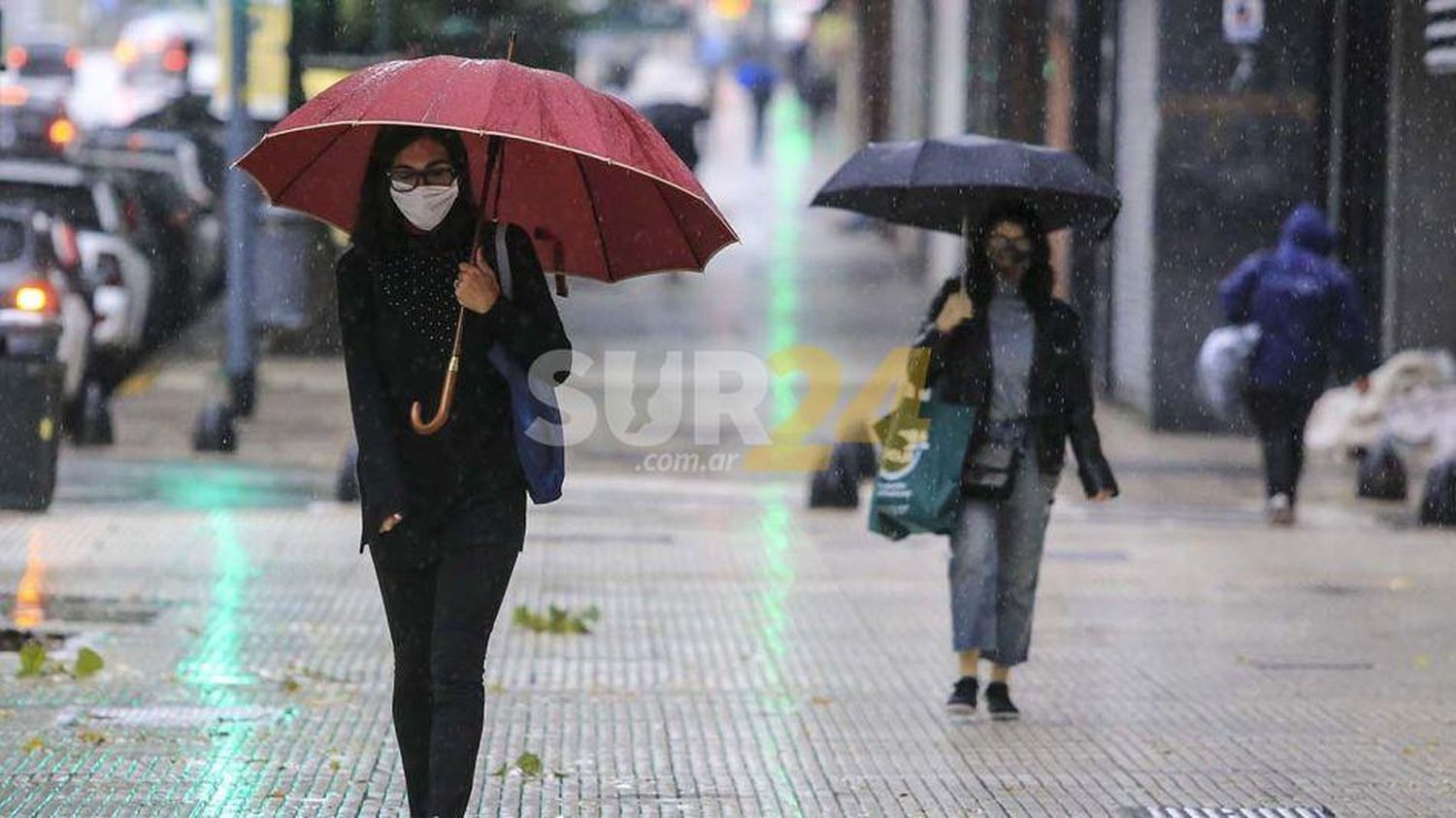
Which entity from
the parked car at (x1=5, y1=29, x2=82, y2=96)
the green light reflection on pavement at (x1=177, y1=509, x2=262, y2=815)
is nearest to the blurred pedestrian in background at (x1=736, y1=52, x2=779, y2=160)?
the parked car at (x1=5, y1=29, x2=82, y2=96)

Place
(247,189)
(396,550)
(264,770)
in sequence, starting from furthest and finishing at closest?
(247,189)
(264,770)
(396,550)

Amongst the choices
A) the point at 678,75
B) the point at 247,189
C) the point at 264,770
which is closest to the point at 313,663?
the point at 264,770

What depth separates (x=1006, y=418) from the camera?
8.75 metres

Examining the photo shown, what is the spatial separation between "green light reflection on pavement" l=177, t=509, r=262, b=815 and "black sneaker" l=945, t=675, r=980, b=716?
2274 millimetres

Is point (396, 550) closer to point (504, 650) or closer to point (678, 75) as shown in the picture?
point (504, 650)

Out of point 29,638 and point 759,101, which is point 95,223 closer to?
point 29,638

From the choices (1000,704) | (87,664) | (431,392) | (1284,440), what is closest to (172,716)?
(87,664)

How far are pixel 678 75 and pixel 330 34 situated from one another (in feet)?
89.0

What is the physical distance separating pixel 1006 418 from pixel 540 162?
251 centimetres

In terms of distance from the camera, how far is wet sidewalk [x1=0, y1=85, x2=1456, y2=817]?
7.51 meters

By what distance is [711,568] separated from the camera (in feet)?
40.5

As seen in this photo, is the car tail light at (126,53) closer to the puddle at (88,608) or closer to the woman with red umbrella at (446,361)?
the puddle at (88,608)

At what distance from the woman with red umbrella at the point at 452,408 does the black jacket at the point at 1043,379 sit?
113 inches

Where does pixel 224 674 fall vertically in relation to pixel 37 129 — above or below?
below
